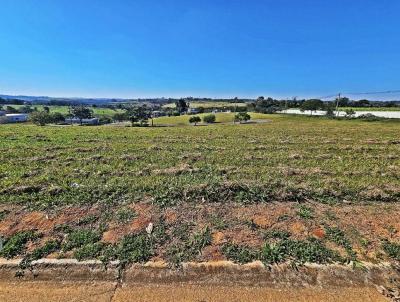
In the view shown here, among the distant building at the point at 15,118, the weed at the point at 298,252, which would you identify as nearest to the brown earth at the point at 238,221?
the weed at the point at 298,252

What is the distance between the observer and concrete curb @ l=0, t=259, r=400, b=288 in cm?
345

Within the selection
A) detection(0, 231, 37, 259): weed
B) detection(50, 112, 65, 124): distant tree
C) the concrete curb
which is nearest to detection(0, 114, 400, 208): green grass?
detection(0, 231, 37, 259): weed

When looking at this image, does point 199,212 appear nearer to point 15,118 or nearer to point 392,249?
point 392,249

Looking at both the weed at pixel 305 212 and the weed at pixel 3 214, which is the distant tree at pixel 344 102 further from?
the weed at pixel 3 214

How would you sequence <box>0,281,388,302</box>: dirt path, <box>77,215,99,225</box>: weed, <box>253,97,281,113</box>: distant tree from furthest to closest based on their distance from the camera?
1. <box>253,97,281,113</box>: distant tree
2. <box>77,215,99,225</box>: weed
3. <box>0,281,388,302</box>: dirt path

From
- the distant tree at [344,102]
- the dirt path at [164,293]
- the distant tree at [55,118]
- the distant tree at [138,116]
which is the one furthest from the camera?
the distant tree at [344,102]

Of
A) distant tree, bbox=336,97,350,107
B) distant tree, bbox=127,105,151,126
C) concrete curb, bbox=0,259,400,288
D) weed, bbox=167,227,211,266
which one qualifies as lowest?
distant tree, bbox=127,105,151,126

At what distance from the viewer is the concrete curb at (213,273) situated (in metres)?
3.45

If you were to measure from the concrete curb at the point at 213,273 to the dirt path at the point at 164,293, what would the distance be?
0.09m

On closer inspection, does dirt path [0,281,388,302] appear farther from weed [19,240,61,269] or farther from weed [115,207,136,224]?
weed [115,207,136,224]

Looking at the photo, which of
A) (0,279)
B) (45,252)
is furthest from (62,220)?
(0,279)

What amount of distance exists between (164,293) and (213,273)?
693 millimetres

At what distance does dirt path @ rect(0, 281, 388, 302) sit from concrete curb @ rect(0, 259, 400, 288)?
0.30 feet

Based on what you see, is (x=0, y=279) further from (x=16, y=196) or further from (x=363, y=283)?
(x=363, y=283)
